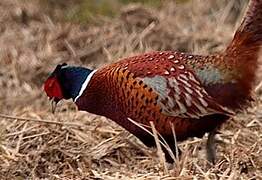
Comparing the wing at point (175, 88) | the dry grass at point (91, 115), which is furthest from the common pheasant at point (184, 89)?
the dry grass at point (91, 115)

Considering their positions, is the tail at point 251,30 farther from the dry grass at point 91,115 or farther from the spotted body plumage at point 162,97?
the dry grass at point 91,115

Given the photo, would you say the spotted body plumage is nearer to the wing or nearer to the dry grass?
the wing

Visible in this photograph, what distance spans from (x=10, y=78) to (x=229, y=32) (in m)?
1.92

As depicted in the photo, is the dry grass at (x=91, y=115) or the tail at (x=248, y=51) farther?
the dry grass at (x=91, y=115)

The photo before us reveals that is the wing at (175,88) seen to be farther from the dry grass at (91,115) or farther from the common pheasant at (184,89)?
the dry grass at (91,115)

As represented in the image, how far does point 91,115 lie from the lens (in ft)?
21.8

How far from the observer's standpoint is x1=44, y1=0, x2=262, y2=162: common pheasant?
5.23 meters

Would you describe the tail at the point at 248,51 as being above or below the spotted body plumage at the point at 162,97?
above

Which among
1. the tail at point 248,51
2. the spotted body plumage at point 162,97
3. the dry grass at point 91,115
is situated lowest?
the dry grass at point 91,115

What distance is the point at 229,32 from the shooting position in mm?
8430

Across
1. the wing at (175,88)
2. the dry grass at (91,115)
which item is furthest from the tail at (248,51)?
the dry grass at (91,115)

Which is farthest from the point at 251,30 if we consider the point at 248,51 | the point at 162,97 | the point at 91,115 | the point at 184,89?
the point at 91,115

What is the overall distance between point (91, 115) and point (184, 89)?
4.87ft

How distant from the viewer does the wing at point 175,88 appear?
523 cm
